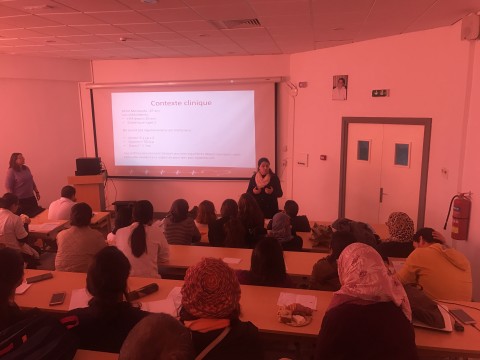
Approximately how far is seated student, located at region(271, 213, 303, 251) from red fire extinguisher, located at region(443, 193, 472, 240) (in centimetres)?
183

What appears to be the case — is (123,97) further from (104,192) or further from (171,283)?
(171,283)

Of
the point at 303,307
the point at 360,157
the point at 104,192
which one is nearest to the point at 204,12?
the point at 303,307

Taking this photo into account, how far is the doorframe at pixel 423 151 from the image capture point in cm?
524

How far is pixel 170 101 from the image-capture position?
7.98 meters

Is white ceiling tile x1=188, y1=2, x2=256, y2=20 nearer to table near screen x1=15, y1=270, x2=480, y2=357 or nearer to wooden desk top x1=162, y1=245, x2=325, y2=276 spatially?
wooden desk top x1=162, y1=245, x2=325, y2=276

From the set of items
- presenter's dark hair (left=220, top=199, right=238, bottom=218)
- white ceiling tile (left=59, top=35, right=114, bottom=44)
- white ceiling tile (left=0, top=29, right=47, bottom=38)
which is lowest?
presenter's dark hair (left=220, top=199, right=238, bottom=218)

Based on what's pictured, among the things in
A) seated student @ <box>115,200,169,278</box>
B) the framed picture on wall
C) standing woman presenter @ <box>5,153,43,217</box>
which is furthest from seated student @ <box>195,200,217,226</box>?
standing woman presenter @ <box>5,153,43,217</box>

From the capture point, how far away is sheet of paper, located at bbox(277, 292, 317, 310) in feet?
9.14

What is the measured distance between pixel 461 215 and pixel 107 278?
3941mm

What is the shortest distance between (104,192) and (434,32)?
22.7 ft

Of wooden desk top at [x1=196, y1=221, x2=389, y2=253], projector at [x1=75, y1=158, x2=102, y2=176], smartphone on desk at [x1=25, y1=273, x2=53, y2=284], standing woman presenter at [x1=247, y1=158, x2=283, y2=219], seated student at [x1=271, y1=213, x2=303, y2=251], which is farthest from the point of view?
projector at [x1=75, y1=158, x2=102, y2=176]

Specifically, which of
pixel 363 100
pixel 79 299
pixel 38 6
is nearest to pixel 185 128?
pixel 363 100

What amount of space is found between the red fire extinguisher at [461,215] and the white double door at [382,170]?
1.03 meters

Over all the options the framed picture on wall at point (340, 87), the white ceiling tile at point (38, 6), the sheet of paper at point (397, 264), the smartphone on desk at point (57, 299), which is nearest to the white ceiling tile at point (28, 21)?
the white ceiling tile at point (38, 6)
